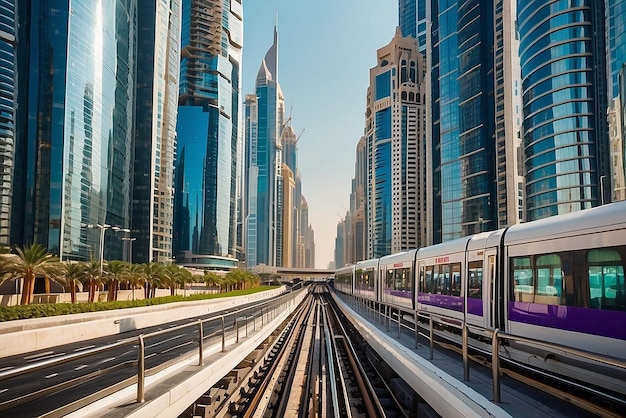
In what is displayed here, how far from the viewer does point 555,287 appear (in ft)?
34.7

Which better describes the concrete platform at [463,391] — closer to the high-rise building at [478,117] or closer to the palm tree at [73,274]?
the palm tree at [73,274]

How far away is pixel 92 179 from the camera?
8675 centimetres

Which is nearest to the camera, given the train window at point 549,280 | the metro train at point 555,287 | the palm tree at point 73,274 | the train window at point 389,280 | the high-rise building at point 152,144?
the metro train at point 555,287

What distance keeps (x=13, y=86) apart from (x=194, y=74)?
Answer: 76867 mm

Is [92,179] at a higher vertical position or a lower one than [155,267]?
higher

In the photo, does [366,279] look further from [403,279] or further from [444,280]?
[444,280]

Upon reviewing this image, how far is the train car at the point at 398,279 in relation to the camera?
969 inches

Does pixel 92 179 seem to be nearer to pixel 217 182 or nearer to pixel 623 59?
pixel 217 182

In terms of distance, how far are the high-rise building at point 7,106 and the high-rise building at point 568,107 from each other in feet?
266

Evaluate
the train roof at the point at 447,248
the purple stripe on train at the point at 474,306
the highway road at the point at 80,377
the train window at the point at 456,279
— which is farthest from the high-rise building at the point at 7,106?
the purple stripe on train at the point at 474,306

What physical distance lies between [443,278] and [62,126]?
7644cm

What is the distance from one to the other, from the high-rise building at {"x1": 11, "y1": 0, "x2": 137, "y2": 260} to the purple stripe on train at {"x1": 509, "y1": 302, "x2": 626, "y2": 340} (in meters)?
70.4

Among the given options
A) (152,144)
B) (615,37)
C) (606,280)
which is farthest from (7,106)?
(615,37)

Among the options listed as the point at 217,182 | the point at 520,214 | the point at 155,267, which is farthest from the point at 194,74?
the point at 155,267
